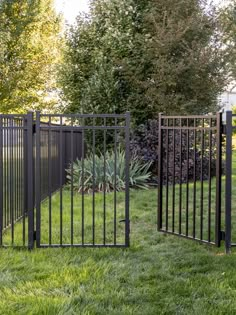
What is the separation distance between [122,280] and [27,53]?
16.5 m

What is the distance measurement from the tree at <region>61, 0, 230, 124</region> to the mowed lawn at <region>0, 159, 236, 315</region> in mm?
6378

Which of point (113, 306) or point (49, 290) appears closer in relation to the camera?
point (113, 306)

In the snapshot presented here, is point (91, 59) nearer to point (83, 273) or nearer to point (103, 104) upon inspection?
point (103, 104)

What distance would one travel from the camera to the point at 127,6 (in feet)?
38.0

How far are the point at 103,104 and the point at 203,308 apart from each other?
8.42m

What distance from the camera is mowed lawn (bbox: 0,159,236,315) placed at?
3391mm

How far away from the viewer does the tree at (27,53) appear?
58.1 feet

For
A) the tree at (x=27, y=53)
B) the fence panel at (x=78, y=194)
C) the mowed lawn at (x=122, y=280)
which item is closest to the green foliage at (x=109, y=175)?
the fence panel at (x=78, y=194)

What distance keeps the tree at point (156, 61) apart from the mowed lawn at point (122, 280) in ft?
20.9

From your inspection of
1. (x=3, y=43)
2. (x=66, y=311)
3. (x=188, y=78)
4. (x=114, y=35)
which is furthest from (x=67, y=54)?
(x=66, y=311)

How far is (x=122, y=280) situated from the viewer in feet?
13.1

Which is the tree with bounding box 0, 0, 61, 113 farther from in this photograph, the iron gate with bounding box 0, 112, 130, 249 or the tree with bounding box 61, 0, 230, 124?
the iron gate with bounding box 0, 112, 130, 249

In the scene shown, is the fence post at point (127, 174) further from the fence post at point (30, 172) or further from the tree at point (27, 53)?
the tree at point (27, 53)

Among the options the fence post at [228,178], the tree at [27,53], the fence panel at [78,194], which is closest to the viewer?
the fence post at [228,178]
